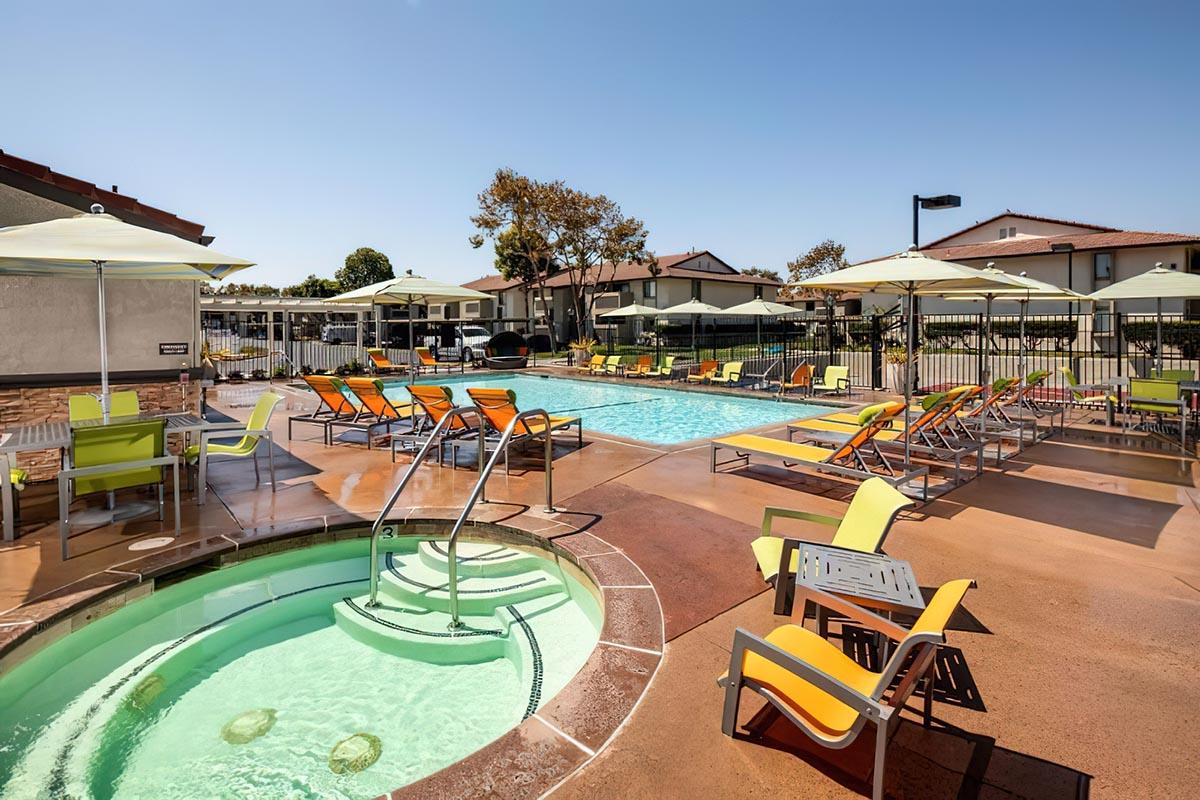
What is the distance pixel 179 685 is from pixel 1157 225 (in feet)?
132

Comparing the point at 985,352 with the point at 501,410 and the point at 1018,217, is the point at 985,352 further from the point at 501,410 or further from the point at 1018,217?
the point at 1018,217

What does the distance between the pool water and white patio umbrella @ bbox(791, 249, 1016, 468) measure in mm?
4396

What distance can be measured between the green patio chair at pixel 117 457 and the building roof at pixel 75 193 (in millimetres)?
3978

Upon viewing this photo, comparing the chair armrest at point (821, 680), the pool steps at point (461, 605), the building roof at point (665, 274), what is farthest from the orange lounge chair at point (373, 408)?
the building roof at point (665, 274)

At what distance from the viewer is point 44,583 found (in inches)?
162

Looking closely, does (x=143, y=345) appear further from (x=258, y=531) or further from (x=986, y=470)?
(x=986, y=470)

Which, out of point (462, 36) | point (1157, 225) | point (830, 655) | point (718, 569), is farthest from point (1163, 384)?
point (1157, 225)

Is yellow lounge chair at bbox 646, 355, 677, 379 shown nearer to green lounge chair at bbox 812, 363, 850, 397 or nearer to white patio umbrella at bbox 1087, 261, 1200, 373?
green lounge chair at bbox 812, 363, 850, 397

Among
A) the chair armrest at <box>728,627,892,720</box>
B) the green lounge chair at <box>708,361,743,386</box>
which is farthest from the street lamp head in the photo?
the chair armrest at <box>728,627,892,720</box>

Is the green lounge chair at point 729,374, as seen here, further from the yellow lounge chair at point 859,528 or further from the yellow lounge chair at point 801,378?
the yellow lounge chair at point 859,528

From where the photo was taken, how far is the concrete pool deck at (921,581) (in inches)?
93.2

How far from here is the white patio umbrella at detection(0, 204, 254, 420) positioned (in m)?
4.72

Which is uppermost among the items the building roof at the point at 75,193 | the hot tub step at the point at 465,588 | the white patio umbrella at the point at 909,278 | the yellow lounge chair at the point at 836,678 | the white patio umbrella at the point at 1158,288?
the building roof at the point at 75,193

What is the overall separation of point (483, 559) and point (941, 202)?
12594mm
